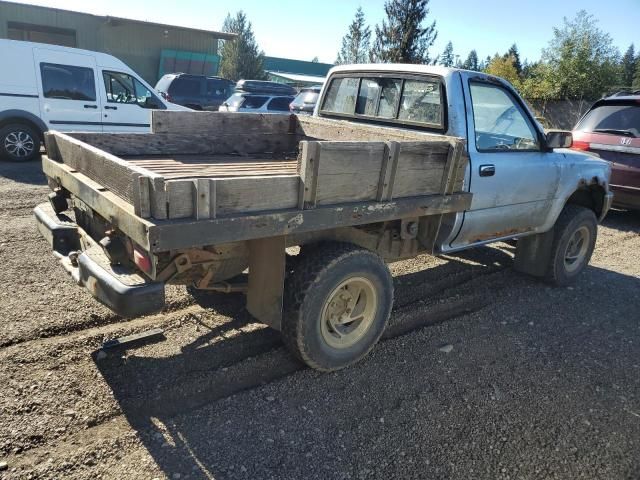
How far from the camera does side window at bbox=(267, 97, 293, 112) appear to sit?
15.3 meters

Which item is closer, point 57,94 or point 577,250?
point 577,250

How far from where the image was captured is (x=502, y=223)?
14.9ft

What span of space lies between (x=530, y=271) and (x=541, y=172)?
4.05 ft

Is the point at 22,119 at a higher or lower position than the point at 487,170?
lower

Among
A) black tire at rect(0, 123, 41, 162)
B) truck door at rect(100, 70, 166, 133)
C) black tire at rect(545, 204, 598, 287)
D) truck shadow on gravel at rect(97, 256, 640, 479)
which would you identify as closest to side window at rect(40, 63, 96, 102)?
truck door at rect(100, 70, 166, 133)

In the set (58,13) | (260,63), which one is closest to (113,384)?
(58,13)

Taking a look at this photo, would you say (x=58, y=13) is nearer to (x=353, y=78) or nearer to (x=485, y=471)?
(x=353, y=78)

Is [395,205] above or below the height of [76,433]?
above

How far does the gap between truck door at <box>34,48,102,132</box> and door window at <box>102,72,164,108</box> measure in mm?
285

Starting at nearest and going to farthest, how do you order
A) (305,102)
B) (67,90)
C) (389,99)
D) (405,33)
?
(389,99)
(67,90)
(305,102)
(405,33)

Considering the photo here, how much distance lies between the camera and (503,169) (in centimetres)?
426

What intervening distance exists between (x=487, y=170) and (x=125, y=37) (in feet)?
100

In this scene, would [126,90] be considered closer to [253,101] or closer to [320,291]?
[253,101]

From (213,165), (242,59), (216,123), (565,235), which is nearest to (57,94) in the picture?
(216,123)
